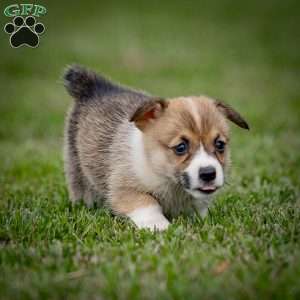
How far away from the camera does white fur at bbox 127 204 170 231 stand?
473cm

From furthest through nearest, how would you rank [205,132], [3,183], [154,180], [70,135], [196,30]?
[196,30]
[3,183]
[70,135]
[154,180]
[205,132]

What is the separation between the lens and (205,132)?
470cm

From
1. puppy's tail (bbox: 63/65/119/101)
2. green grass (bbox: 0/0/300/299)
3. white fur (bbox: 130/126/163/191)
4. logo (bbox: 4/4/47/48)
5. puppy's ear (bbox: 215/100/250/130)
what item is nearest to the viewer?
green grass (bbox: 0/0/300/299)

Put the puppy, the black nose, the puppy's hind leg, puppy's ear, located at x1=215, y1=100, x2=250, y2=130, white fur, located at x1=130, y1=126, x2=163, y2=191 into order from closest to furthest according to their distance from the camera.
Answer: the black nose < the puppy < the puppy's hind leg < white fur, located at x1=130, y1=126, x2=163, y2=191 < puppy's ear, located at x1=215, y1=100, x2=250, y2=130

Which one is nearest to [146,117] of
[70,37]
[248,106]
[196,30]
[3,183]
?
[3,183]

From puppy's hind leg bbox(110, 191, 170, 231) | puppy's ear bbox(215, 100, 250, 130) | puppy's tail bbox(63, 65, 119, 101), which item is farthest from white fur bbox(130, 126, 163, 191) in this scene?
puppy's tail bbox(63, 65, 119, 101)

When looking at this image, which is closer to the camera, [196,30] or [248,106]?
[248,106]

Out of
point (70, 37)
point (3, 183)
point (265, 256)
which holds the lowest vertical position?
point (3, 183)

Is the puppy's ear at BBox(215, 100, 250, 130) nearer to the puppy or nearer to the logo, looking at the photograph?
the puppy

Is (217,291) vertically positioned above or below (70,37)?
below

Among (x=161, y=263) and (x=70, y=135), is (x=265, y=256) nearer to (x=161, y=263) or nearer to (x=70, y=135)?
(x=161, y=263)

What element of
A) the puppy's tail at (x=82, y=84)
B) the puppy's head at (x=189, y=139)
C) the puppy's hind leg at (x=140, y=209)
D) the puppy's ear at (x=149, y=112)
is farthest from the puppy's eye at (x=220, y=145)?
the puppy's tail at (x=82, y=84)

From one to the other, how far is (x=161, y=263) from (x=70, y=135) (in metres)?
2.85

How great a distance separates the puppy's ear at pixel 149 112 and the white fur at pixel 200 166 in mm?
559
